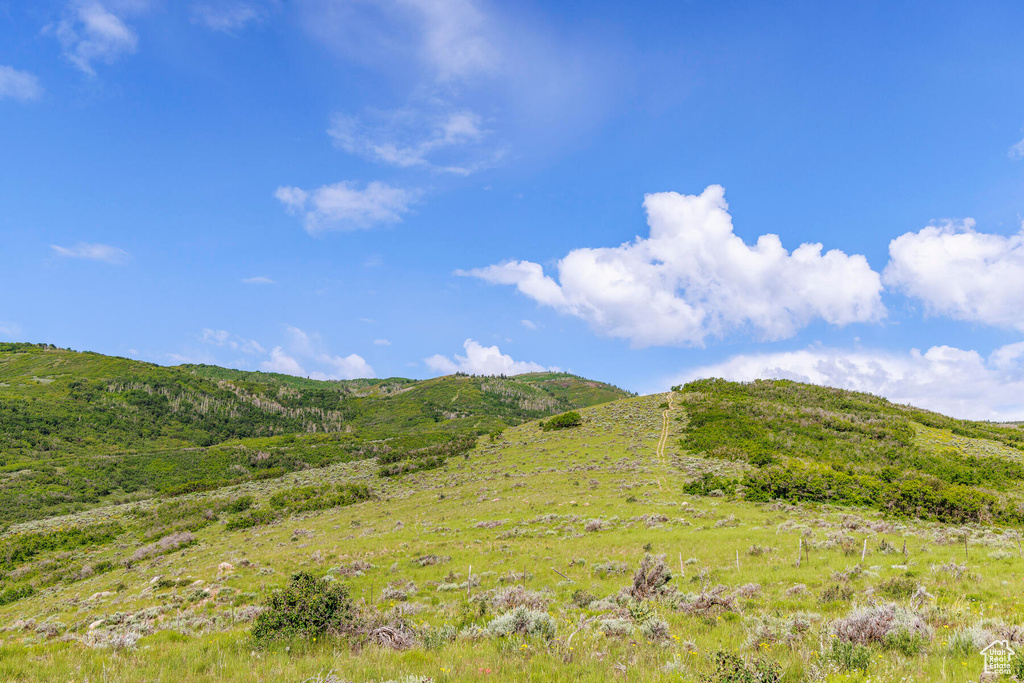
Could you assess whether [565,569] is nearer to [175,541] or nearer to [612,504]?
[612,504]

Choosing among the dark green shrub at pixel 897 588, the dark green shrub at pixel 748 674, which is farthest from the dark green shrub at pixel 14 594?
the dark green shrub at pixel 897 588

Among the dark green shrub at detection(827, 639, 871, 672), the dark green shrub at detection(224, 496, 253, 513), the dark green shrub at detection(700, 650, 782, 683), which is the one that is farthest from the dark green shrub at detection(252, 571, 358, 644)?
the dark green shrub at detection(224, 496, 253, 513)

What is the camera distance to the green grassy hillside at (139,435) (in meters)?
68.9

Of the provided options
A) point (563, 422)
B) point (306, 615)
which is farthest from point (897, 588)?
point (563, 422)

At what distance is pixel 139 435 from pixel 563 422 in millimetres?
133029

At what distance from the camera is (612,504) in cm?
3056

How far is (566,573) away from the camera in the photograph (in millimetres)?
16984

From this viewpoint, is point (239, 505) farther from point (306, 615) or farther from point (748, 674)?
point (748, 674)

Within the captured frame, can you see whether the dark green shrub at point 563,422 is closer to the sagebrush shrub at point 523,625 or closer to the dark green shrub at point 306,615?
the dark green shrub at point 306,615

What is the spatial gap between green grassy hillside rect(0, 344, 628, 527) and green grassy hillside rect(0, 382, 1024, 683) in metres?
22.6

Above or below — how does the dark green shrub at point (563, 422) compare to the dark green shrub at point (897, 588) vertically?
above

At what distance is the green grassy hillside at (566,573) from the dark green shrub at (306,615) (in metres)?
0.05

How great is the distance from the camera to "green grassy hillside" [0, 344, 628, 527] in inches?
2714

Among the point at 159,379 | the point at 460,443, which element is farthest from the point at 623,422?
the point at 159,379
